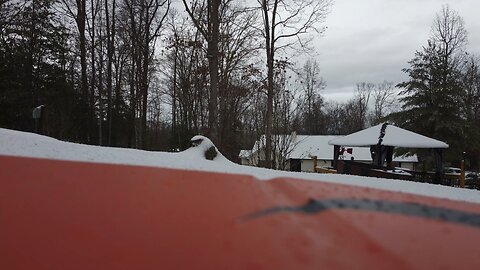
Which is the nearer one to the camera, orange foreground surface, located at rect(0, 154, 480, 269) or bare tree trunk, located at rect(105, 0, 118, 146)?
orange foreground surface, located at rect(0, 154, 480, 269)

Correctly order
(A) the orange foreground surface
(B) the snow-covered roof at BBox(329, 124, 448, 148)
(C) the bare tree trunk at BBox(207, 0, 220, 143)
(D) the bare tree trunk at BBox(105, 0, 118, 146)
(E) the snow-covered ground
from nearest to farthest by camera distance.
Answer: (A) the orange foreground surface < (E) the snow-covered ground < (B) the snow-covered roof at BBox(329, 124, 448, 148) < (C) the bare tree trunk at BBox(207, 0, 220, 143) < (D) the bare tree trunk at BBox(105, 0, 118, 146)

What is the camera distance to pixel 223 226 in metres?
1.27

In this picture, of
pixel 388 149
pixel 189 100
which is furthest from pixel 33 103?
pixel 388 149

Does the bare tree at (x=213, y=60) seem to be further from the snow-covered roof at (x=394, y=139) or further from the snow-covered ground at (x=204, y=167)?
the snow-covered ground at (x=204, y=167)

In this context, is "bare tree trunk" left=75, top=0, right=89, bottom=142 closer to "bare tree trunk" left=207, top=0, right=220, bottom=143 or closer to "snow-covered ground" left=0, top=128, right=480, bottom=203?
"bare tree trunk" left=207, top=0, right=220, bottom=143

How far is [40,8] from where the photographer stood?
A: 2681 cm

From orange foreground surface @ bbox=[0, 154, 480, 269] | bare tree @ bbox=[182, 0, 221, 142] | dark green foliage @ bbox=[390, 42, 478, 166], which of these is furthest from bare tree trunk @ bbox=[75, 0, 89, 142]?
orange foreground surface @ bbox=[0, 154, 480, 269]

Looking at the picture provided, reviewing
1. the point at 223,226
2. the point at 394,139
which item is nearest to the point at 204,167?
the point at 223,226

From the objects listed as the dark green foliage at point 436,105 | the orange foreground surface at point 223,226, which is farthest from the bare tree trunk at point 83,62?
the orange foreground surface at point 223,226

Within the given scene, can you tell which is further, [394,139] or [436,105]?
[436,105]

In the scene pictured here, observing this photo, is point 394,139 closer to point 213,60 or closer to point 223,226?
point 213,60

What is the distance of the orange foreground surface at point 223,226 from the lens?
1.16 metres

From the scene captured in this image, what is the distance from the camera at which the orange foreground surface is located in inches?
45.6

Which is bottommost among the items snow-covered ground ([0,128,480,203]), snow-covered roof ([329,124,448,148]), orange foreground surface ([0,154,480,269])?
orange foreground surface ([0,154,480,269])
